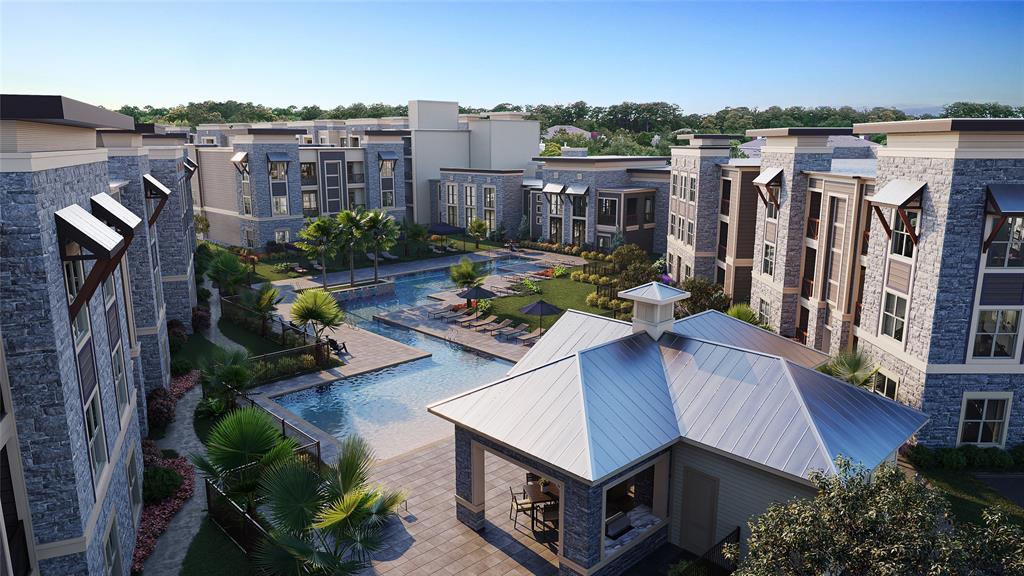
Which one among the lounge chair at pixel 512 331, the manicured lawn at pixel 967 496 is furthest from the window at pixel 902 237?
the lounge chair at pixel 512 331

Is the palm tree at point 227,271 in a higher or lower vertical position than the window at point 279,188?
lower

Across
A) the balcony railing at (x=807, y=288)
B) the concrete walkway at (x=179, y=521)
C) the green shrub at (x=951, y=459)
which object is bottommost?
the concrete walkway at (x=179, y=521)

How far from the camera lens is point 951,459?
1767 centimetres

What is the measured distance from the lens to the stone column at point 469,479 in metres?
14.9

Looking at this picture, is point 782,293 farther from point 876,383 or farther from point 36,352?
point 36,352

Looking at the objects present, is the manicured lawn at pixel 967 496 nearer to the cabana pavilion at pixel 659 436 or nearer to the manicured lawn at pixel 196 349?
the cabana pavilion at pixel 659 436

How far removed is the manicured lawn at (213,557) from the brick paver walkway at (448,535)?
2.96 metres

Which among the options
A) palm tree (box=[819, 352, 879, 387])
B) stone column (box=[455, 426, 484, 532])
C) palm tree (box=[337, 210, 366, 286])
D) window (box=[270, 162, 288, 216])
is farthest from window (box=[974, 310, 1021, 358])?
window (box=[270, 162, 288, 216])

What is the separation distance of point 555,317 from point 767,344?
15.6 m

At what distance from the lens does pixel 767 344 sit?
18.6 meters

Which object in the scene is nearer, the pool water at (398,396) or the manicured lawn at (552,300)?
the pool water at (398,396)

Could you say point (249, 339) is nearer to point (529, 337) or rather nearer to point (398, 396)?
point (398, 396)

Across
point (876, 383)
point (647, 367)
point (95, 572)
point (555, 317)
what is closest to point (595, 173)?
point (555, 317)

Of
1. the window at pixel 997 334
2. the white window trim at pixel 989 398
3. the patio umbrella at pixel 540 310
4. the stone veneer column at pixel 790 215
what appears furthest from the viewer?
the patio umbrella at pixel 540 310
